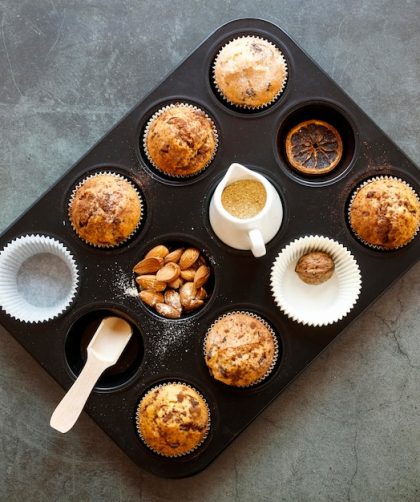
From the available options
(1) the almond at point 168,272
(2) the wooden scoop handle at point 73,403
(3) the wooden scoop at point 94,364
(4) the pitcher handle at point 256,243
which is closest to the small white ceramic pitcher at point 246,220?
(4) the pitcher handle at point 256,243

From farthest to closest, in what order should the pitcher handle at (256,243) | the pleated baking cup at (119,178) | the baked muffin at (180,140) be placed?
the pleated baking cup at (119,178) → the baked muffin at (180,140) → the pitcher handle at (256,243)

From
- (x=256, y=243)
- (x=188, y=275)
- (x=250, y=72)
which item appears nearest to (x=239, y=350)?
(x=188, y=275)

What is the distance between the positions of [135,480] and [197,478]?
0.98ft

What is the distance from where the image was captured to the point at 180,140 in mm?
2504

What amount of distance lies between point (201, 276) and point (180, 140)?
59cm

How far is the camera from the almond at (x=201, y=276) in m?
2.62

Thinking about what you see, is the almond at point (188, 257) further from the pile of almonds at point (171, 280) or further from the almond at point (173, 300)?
the almond at point (173, 300)

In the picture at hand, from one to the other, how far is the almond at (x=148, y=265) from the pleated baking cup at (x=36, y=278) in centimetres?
28

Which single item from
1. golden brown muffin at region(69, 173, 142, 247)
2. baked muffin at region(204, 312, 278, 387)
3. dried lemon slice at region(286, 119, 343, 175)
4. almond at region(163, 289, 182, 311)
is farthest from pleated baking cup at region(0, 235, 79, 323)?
dried lemon slice at region(286, 119, 343, 175)

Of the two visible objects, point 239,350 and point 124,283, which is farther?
point 124,283

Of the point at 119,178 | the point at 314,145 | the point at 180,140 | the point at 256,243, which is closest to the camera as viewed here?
the point at 256,243

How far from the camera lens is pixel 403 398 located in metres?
2.90

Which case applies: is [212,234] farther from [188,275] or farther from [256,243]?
[256,243]

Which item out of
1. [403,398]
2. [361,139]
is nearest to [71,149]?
[361,139]
